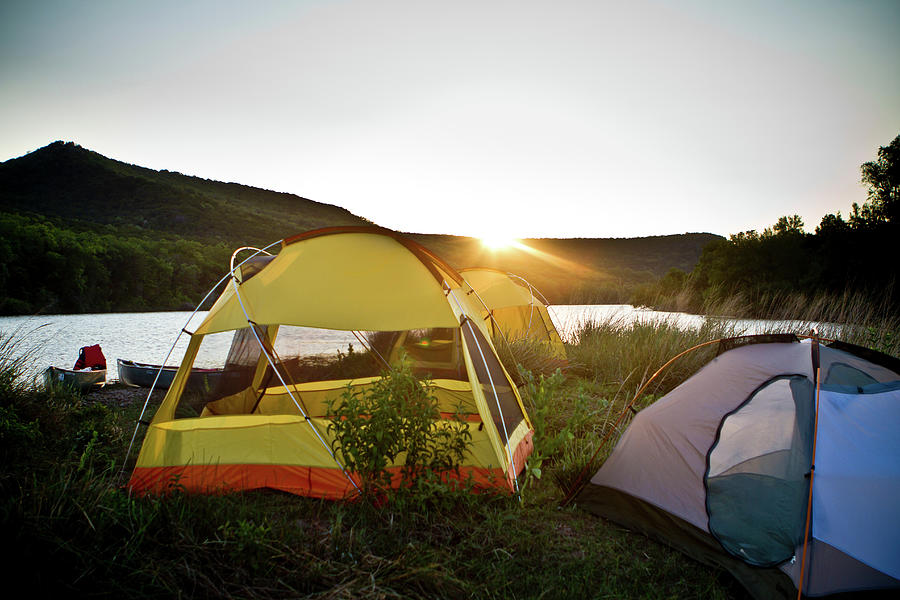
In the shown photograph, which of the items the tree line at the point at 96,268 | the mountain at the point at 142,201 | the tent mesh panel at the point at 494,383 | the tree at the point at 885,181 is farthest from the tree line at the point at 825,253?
the tree line at the point at 96,268

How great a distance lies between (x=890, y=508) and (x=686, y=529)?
0.97m

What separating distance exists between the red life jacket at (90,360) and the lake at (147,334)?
1.97 feet

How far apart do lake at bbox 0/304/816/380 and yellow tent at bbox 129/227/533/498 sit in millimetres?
167

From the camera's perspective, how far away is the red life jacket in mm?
8312

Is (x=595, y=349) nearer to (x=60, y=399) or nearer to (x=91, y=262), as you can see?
(x=60, y=399)

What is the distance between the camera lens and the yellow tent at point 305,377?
132 inches

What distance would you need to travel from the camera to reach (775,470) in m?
3.24

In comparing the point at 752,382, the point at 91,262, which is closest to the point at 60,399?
the point at 752,382

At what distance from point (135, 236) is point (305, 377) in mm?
39715

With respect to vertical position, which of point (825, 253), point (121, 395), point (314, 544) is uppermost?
point (825, 253)

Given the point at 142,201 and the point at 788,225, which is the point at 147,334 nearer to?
the point at 142,201

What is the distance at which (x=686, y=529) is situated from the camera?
2.81 meters

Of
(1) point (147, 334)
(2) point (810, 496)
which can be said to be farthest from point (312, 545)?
Answer: (1) point (147, 334)

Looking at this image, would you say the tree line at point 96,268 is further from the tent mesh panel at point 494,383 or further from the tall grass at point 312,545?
the tent mesh panel at point 494,383
